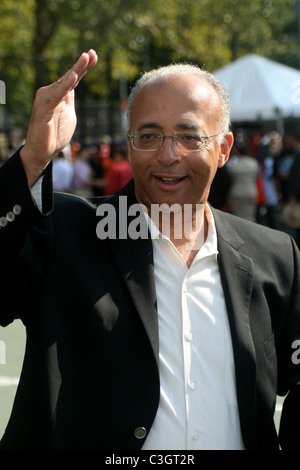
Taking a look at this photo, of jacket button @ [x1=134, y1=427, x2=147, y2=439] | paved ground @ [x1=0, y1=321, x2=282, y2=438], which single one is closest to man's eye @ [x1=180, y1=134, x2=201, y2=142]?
jacket button @ [x1=134, y1=427, x2=147, y2=439]

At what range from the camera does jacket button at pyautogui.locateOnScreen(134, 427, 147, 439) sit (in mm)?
2074

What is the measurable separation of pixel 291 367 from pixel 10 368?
143 inches

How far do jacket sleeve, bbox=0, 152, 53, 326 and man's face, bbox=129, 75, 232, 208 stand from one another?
38 cm

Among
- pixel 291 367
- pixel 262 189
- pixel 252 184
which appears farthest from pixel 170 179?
pixel 262 189

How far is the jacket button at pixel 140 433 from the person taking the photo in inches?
81.7

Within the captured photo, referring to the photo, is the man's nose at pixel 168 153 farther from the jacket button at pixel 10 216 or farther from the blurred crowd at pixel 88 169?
the blurred crowd at pixel 88 169

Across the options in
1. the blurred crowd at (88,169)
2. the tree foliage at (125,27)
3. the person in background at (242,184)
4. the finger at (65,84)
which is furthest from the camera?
the tree foliage at (125,27)

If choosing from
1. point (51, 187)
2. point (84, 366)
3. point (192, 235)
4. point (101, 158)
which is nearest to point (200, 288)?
point (192, 235)

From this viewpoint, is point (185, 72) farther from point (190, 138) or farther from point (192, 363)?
point (192, 363)

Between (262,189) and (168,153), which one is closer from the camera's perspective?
(168,153)

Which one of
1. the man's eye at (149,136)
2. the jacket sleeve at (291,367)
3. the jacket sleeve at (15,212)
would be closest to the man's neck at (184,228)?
the man's eye at (149,136)

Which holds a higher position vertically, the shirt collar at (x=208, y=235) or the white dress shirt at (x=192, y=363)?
the shirt collar at (x=208, y=235)

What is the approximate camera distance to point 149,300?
2.16 meters

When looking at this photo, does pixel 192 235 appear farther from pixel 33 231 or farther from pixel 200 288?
pixel 33 231
